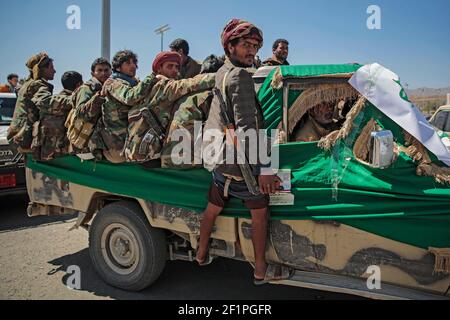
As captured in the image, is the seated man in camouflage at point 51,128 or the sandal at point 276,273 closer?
the sandal at point 276,273

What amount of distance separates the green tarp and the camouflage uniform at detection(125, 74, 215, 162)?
356 millimetres

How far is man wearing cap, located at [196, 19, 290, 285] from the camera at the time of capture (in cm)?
277

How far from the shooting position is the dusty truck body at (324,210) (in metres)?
2.57

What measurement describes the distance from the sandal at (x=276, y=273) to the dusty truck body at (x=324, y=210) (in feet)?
0.18

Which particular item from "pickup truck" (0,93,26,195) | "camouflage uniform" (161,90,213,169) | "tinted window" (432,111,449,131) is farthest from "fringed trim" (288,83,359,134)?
"tinted window" (432,111,449,131)

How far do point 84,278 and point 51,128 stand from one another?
1556mm

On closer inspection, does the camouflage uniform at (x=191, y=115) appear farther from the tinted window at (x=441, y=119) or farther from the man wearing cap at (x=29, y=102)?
the tinted window at (x=441, y=119)

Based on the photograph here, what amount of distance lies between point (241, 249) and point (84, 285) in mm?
1746

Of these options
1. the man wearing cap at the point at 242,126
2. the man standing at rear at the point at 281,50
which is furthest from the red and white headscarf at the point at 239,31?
the man standing at rear at the point at 281,50

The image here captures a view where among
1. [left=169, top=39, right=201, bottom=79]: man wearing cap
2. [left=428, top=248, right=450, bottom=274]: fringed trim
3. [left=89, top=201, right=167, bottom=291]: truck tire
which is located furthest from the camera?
[left=169, top=39, right=201, bottom=79]: man wearing cap

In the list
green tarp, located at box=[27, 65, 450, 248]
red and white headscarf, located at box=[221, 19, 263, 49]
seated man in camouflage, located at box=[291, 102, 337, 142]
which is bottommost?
green tarp, located at box=[27, 65, 450, 248]

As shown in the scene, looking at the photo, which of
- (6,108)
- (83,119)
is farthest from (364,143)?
(6,108)
